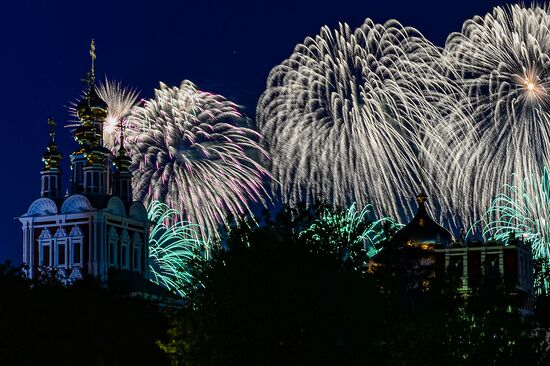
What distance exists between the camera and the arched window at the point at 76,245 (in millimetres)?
106688

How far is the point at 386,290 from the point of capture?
68.2m

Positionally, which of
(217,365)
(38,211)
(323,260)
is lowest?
(217,365)

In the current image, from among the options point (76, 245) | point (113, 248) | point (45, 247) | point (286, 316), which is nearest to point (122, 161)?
point (113, 248)

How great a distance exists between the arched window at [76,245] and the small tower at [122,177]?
615 cm

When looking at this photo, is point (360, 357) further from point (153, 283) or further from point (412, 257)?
point (153, 283)

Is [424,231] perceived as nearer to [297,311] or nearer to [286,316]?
[286,316]

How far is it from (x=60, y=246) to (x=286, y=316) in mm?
50958

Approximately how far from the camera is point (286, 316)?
58.8m

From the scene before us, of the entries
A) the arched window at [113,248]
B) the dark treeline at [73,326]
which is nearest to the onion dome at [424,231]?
the arched window at [113,248]

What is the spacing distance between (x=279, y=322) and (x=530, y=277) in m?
48.1

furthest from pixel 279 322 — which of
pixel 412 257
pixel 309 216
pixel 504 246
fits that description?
pixel 504 246

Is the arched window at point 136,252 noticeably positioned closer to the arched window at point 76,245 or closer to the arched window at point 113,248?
the arched window at point 113,248

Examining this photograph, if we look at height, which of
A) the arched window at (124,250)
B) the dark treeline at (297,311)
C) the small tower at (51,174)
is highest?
the small tower at (51,174)

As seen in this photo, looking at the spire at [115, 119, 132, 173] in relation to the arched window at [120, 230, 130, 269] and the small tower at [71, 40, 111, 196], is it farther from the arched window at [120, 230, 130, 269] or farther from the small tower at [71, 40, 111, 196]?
the arched window at [120, 230, 130, 269]
